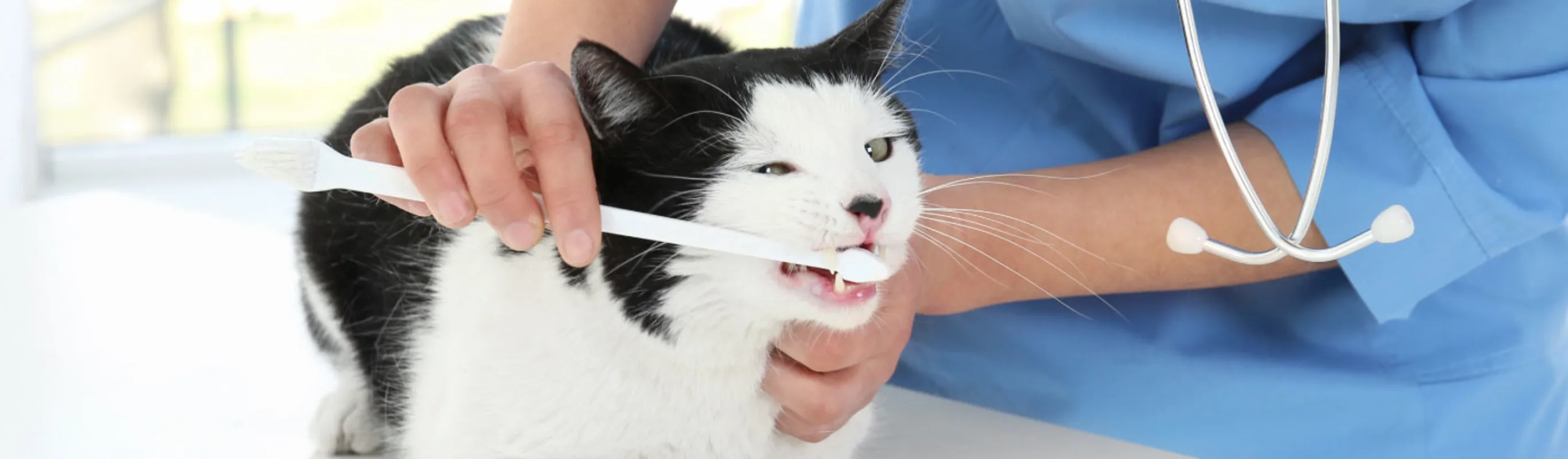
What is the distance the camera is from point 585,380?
0.78 meters

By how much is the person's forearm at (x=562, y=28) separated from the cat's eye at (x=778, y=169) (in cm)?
26

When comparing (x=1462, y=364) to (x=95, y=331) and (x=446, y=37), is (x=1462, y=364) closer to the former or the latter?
(x=446, y=37)

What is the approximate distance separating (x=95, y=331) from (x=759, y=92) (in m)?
0.89

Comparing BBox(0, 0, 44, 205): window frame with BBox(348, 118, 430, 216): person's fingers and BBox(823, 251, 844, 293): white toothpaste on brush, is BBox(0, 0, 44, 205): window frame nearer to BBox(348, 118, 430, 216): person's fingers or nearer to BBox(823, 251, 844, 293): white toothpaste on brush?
BBox(348, 118, 430, 216): person's fingers

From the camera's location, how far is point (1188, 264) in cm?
100

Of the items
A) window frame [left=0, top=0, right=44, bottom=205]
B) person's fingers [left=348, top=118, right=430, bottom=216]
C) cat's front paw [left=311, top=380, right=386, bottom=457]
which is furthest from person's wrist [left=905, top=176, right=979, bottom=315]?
window frame [left=0, top=0, right=44, bottom=205]

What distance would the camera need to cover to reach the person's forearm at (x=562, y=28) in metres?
0.94

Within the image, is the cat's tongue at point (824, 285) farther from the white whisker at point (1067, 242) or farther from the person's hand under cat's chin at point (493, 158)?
the white whisker at point (1067, 242)

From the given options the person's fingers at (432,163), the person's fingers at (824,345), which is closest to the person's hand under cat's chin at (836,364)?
the person's fingers at (824,345)

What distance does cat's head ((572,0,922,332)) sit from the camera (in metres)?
0.68

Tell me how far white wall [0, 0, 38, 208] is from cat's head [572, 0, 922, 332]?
165 cm

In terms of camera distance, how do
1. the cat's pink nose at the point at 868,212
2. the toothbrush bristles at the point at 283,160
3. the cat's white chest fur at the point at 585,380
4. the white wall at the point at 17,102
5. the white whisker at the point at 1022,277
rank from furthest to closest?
1. the white wall at the point at 17,102
2. the white whisker at the point at 1022,277
3. the cat's white chest fur at the point at 585,380
4. the cat's pink nose at the point at 868,212
5. the toothbrush bristles at the point at 283,160

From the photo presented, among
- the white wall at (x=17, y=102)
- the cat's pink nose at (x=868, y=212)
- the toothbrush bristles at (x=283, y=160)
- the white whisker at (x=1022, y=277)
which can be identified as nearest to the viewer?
the toothbrush bristles at (x=283, y=160)

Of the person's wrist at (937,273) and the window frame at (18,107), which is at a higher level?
the window frame at (18,107)
